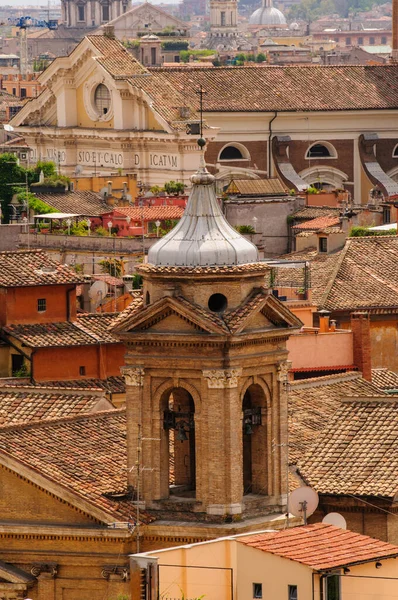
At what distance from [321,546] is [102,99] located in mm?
57817

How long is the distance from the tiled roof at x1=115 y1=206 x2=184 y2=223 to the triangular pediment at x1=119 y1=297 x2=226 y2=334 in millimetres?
31315

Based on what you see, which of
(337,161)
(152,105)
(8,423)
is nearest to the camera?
(8,423)

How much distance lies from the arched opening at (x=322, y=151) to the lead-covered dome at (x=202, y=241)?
57.7 meters

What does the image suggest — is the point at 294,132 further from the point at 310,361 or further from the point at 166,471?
the point at 166,471

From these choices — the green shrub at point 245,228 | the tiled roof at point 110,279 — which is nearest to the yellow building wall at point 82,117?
the green shrub at point 245,228

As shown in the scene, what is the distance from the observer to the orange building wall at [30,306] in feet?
123

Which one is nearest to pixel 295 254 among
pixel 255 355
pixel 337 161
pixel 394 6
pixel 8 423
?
pixel 8 423

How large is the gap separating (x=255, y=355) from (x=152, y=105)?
52486 mm

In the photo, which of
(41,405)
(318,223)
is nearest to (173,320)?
(41,405)

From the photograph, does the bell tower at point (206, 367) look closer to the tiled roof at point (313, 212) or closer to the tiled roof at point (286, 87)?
the tiled roof at point (313, 212)

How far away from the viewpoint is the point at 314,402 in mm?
31094

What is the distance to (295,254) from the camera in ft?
170

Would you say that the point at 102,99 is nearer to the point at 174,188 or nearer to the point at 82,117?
the point at 82,117

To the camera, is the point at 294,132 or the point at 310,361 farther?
the point at 294,132
